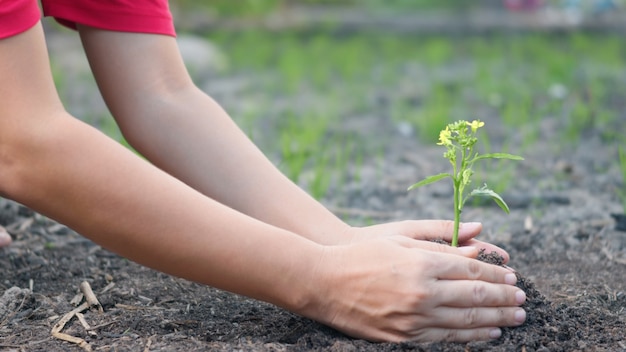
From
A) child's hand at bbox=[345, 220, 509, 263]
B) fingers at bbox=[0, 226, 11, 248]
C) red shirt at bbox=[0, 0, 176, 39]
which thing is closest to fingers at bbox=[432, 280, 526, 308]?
child's hand at bbox=[345, 220, 509, 263]

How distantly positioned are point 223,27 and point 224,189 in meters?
5.15

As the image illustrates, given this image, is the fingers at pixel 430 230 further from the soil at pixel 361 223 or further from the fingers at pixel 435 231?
the soil at pixel 361 223

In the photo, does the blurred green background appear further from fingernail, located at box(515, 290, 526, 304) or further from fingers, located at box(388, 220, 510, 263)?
fingernail, located at box(515, 290, 526, 304)

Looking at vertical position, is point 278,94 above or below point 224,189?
above

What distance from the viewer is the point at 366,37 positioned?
6.50m

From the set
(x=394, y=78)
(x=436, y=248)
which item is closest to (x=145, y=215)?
(x=436, y=248)

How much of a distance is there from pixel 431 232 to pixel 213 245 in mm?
487

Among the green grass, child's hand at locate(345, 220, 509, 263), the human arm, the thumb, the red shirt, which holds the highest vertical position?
the green grass

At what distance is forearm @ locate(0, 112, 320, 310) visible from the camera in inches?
45.4

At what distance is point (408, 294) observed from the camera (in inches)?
46.9

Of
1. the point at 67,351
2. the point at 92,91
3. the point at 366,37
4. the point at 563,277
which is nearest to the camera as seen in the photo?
the point at 67,351

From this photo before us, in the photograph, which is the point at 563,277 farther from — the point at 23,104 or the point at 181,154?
the point at 23,104

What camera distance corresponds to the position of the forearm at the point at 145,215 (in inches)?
45.4

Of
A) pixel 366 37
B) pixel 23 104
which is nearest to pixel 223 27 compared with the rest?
pixel 366 37
